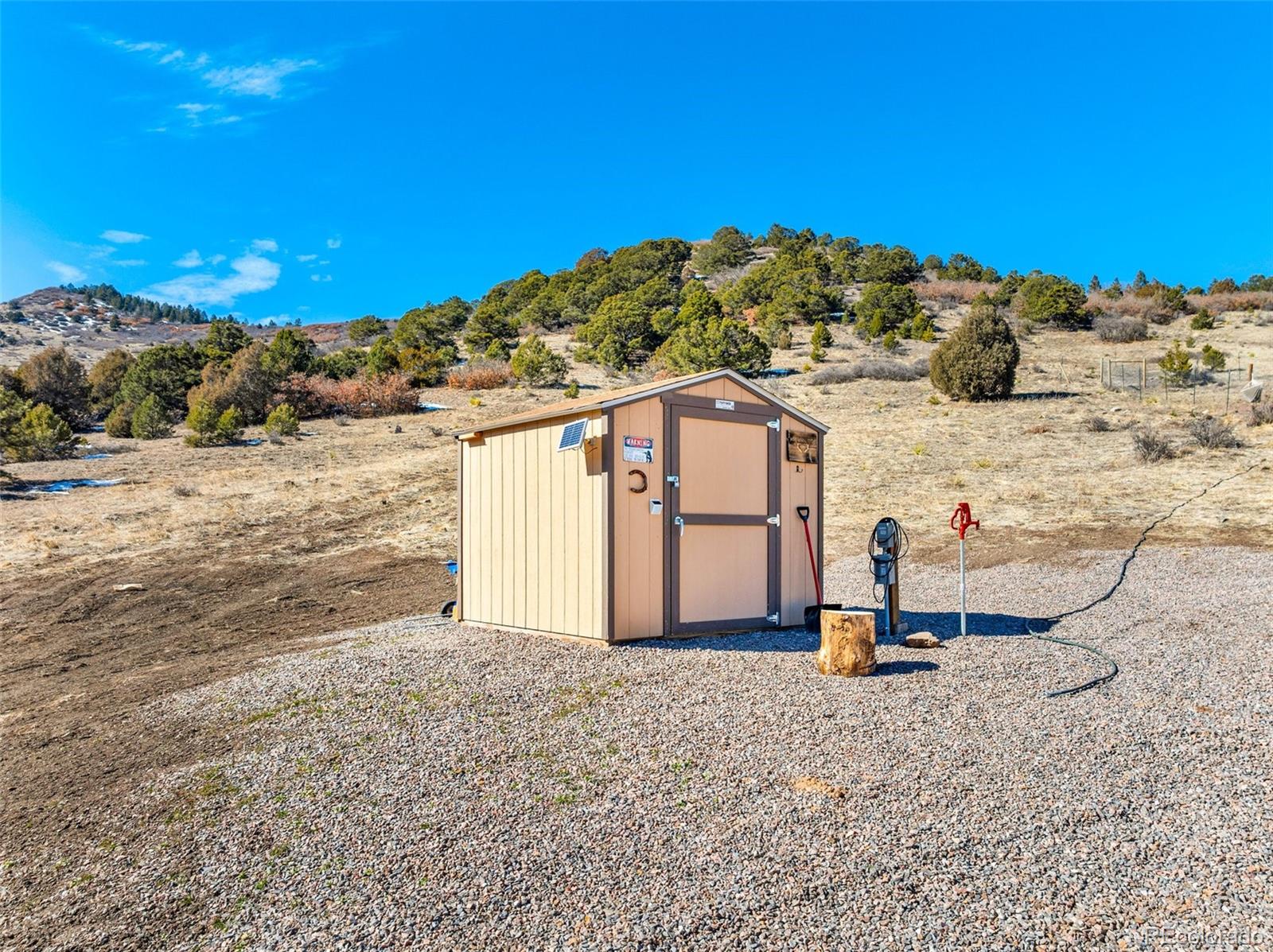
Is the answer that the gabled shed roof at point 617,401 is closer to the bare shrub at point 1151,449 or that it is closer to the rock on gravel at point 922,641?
the rock on gravel at point 922,641

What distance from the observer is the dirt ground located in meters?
5.34

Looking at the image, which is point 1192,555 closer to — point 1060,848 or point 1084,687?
point 1084,687

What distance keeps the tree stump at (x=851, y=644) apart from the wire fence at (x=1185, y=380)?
17073mm

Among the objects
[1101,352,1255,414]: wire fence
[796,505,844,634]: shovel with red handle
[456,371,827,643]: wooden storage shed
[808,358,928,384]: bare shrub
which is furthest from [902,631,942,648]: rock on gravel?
[808,358,928,384]: bare shrub

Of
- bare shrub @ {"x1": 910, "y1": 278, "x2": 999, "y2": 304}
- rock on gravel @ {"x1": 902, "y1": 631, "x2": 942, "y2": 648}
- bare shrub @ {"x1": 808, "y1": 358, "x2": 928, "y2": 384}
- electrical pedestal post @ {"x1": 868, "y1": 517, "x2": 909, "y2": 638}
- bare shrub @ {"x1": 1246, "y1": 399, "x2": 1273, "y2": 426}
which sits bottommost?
rock on gravel @ {"x1": 902, "y1": 631, "x2": 942, "y2": 648}

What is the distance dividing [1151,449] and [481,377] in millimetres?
18683

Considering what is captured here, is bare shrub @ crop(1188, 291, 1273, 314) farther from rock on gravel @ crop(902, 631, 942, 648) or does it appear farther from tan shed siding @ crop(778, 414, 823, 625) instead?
rock on gravel @ crop(902, 631, 942, 648)

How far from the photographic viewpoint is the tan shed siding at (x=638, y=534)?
20.7 feet

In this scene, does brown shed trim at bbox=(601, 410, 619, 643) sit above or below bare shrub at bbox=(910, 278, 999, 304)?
below

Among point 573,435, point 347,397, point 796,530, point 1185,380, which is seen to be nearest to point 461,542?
point 573,435

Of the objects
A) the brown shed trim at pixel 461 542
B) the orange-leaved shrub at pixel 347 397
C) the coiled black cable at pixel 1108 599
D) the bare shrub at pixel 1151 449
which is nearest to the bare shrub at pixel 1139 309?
the bare shrub at pixel 1151 449

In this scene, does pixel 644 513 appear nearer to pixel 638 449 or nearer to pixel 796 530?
pixel 638 449

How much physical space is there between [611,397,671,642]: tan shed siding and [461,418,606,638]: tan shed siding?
164 mm

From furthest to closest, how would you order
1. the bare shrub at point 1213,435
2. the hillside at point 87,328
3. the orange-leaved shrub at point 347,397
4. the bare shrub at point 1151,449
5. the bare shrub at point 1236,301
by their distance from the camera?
the hillside at point 87,328
the bare shrub at point 1236,301
the orange-leaved shrub at point 347,397
the bare shrub at point 1213,435
the bare shrub at point 1151,449
